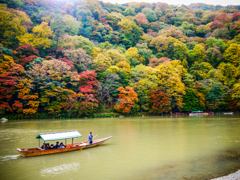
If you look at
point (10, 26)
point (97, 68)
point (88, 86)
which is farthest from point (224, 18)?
point (10, 26)

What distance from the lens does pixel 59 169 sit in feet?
31.9

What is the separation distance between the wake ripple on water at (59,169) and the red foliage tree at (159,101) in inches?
1340

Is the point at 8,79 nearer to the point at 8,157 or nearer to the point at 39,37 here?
the point at 39,37

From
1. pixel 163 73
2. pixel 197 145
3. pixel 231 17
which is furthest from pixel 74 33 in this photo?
pixel 231 17

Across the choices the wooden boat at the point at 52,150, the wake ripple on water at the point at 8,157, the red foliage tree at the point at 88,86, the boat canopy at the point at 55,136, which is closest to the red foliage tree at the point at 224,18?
the red foliage tree at the point at 88,86

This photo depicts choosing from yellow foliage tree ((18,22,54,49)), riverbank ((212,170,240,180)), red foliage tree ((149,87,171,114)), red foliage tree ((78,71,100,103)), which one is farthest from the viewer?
yellow foliage tree ((18,22,54,49))

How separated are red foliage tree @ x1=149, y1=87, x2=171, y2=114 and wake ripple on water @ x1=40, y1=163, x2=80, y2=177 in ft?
112

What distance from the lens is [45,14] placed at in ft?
178

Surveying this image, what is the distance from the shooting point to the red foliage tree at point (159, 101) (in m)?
42.6

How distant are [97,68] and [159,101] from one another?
54.2 feet

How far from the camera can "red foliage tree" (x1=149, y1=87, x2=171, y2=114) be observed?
140 ft

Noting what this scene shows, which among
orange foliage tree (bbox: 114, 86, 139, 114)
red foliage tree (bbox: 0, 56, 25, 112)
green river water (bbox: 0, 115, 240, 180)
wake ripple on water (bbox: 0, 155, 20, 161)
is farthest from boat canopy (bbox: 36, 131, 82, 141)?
orange foliage tree (bbox: 114, 86, 139, 114)

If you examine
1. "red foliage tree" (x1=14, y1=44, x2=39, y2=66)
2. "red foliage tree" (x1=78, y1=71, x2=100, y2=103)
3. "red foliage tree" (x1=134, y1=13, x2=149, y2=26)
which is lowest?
"red foliage tree" (x1=78, y1=71, x2=100, y2=103)

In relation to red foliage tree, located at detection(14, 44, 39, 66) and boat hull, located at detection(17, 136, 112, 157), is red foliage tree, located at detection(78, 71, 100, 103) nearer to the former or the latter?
red foliage tree, located at detection(14, 44, 39, 66)
